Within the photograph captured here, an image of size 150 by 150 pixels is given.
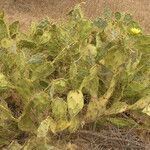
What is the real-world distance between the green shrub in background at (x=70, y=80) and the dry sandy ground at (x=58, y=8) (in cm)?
537

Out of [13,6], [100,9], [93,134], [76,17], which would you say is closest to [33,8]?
[13,6]

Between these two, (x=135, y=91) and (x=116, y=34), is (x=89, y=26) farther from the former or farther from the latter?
(x=135, y=91)

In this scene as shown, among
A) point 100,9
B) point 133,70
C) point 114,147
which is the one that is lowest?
point 100,9

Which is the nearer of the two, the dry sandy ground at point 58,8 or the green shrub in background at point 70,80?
the green shrub in background at point 70,80

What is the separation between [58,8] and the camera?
348 inches

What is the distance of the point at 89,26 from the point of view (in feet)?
9.22

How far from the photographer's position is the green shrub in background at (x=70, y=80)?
96.8 inches

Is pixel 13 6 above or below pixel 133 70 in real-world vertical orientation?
below

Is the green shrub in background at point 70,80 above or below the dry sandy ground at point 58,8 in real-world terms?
above

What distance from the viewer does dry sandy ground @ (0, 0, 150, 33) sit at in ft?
27.8

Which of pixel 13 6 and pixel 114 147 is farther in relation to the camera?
pixel 13 6

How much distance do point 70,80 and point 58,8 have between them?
6.35 meters

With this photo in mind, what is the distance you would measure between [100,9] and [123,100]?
6.30 meters

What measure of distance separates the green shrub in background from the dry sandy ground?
5365 millimetres
